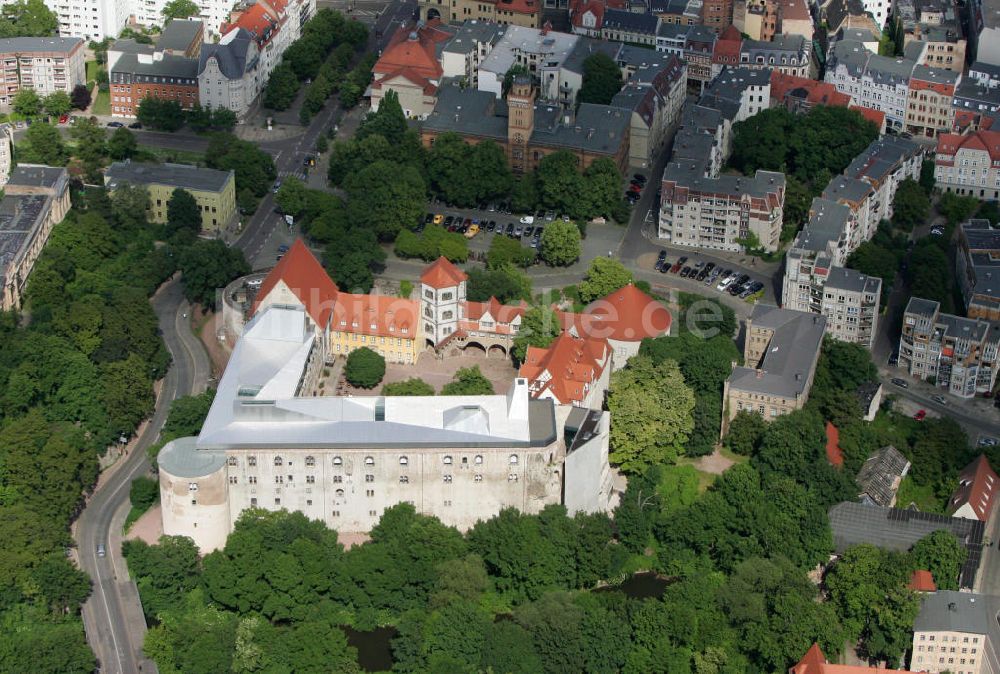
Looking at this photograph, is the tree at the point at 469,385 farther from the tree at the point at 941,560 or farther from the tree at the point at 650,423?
the tree at the point at 941,560

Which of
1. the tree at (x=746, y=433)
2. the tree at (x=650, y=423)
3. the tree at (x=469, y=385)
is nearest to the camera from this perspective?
the tree at (x=650, y=423)

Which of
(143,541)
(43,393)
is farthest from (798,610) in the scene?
(43,393)

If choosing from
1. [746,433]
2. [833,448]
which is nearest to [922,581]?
[833,448]

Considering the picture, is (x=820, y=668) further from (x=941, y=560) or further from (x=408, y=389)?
(x=408, y=389)

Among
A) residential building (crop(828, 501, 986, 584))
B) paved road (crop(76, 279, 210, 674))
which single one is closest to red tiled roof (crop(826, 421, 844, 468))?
residential building (crop(828, 501, 986, 584))

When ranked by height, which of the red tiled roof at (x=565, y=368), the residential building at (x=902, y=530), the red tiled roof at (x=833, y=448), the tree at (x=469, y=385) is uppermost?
the red tiled roof at (x=565, y=368)

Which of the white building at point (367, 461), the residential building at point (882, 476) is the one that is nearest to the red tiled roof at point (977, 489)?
the residential building at point (882, 476)
